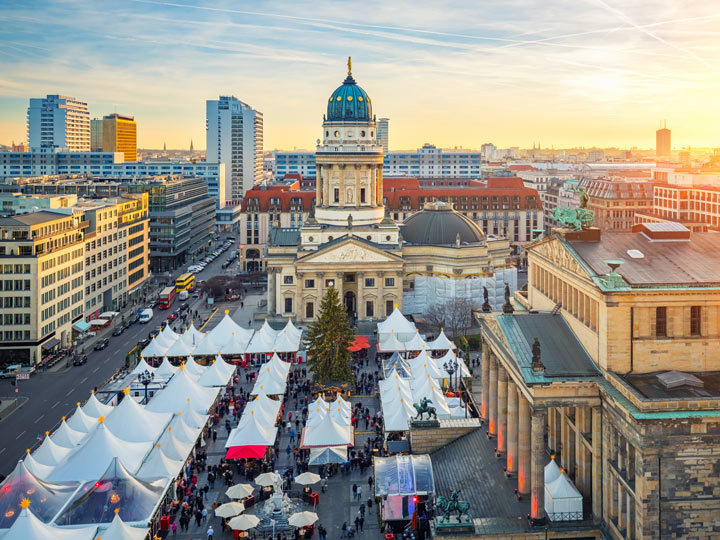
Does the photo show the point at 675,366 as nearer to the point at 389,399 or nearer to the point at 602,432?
the point at 602,432

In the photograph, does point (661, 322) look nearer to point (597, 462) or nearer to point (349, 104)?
point (597, 462)

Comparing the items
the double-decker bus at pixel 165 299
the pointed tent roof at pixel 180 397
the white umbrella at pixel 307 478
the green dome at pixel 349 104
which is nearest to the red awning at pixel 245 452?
the white umbrella at pixel 307 478

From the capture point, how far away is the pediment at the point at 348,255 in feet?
378

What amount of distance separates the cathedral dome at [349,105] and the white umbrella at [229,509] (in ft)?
283

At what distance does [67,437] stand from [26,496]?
12.9m

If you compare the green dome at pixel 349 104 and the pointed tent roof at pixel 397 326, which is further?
the green dome at pixel 349 104

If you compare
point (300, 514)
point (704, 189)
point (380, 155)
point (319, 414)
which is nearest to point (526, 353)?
point (300, 514)

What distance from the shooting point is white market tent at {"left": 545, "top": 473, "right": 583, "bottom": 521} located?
4525 cm

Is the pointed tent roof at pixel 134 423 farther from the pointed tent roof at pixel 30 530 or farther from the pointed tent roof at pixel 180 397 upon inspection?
the pointed tent roof at pixel 30 530

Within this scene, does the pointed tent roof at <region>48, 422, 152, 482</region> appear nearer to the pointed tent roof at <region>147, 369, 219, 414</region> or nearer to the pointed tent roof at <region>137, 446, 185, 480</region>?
the pointed tent roof at <region>137, 446, 185, 480</region>

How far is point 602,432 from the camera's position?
146 ft

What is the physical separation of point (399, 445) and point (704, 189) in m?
118

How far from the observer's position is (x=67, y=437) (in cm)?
6031

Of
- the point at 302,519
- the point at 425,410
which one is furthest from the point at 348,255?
the point at 302,519
